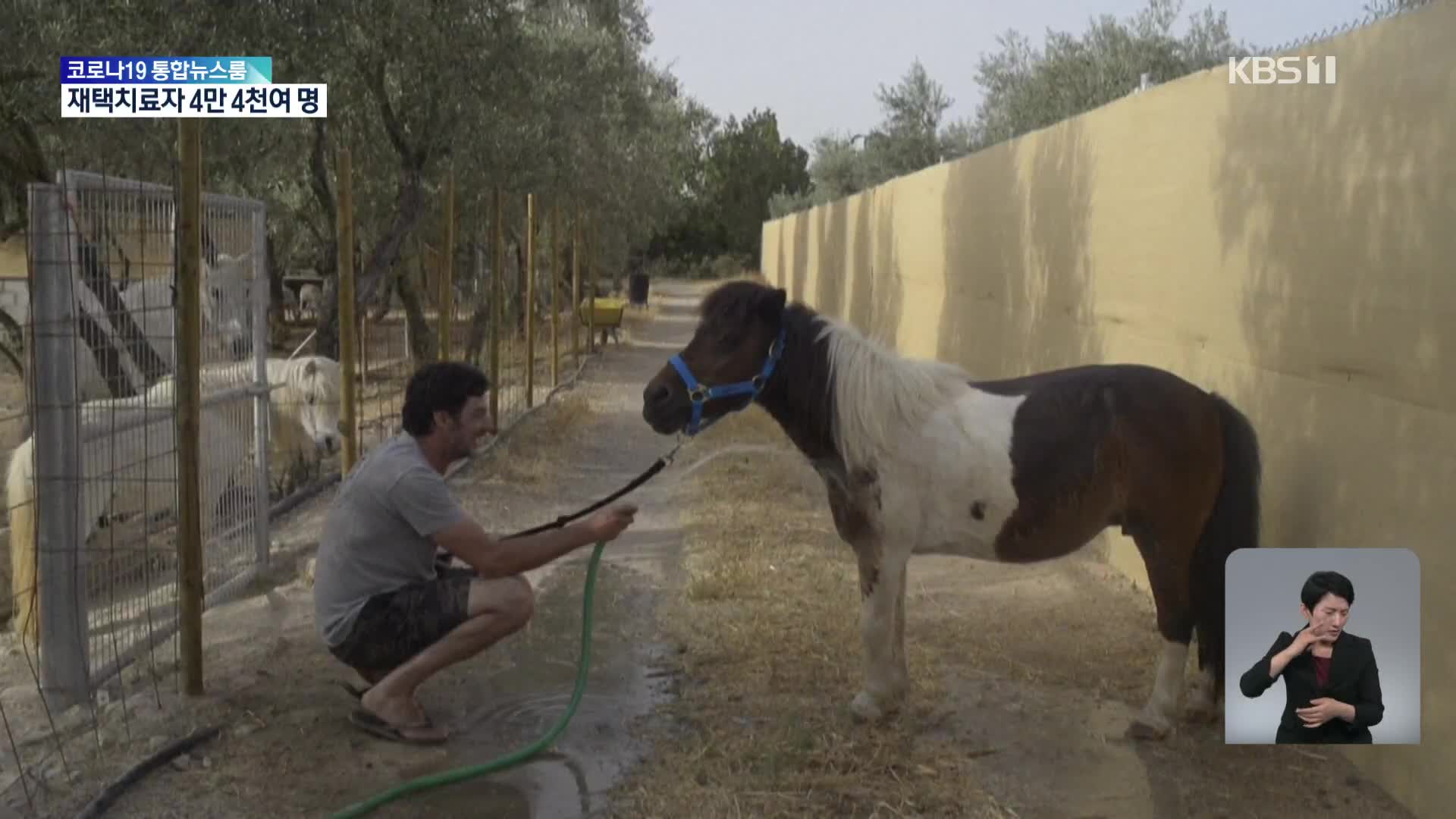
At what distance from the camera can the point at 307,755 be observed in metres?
4.14

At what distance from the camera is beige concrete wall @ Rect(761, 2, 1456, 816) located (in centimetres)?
357

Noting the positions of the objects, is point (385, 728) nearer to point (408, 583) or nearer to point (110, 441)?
point (408, 583)

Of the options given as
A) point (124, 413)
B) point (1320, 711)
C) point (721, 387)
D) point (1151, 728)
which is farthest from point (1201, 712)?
point (124, 413)

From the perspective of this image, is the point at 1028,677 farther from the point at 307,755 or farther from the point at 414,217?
the point at 414,217

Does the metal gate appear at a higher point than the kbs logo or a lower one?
lower

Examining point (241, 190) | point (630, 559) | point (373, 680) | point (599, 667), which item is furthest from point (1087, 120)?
point (241, 190)

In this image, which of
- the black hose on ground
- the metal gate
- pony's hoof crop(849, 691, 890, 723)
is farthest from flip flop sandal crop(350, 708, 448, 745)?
pony's hoof crop(849, 691, 890, 723)

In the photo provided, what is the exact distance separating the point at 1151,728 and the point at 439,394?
2.64 metres

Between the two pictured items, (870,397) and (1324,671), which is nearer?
(1324,671)

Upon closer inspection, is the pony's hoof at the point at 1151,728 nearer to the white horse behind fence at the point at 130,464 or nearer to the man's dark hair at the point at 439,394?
the man's dark hair at the point at 439,394

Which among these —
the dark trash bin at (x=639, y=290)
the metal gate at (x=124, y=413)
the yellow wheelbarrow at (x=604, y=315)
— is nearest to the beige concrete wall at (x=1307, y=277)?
the metal gate at (x=124, y=413)

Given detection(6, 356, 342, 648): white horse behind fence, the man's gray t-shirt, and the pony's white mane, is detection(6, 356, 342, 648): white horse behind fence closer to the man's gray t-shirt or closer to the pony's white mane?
the man's gray t-shirt

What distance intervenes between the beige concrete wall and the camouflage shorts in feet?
6.34

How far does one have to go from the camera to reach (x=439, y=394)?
13.8ft
